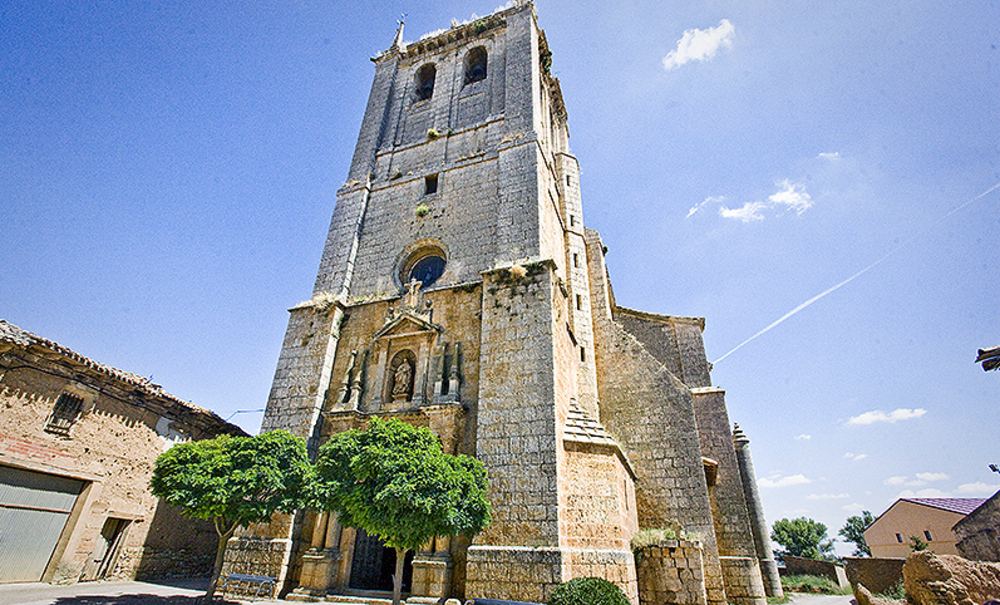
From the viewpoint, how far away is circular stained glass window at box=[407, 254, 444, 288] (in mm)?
14598

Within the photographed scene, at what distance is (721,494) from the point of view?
13.7 metres

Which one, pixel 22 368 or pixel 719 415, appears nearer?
pixel 22 368

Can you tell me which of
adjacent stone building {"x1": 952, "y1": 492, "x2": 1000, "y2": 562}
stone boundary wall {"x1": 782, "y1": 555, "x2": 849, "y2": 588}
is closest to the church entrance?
adjacent stone building {"x1": 952, "y1": 492, "x2": 1000, "y2": 562}

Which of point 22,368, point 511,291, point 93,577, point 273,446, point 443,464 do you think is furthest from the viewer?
point 511,291

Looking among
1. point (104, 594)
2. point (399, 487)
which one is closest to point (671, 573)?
point (399, 487)

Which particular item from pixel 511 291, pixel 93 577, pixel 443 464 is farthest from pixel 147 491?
pixel 511 291

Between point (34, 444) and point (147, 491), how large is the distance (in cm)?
336

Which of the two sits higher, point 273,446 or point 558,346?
point 558,346

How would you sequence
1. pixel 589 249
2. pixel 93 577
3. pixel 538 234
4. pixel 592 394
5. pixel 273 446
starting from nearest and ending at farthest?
pixel 273 446
pixel 93 577
pixel 538 234
pixel 592 394
pixel 589 249

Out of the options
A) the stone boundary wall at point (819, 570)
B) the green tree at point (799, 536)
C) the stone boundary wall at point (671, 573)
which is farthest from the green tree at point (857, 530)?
the stone boundary wall at point (671, 573)

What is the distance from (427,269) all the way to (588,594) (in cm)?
1017

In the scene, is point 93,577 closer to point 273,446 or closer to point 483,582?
point 273,446

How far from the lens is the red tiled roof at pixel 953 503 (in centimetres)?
2953

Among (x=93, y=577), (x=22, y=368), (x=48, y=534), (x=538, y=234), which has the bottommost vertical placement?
(x=93, y=577)
